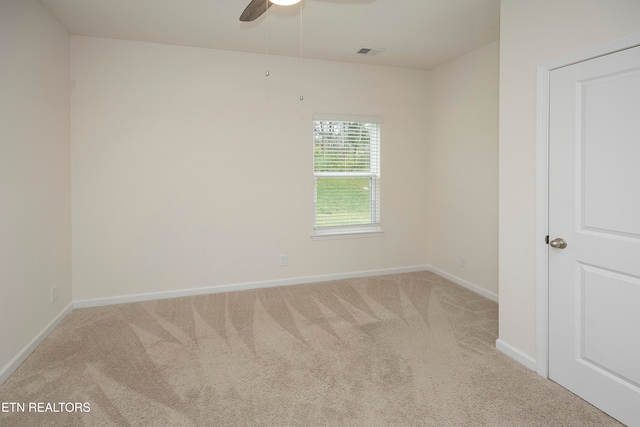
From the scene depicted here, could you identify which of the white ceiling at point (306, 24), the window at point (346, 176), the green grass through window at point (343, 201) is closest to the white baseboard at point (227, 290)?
the window at point (346, 176)

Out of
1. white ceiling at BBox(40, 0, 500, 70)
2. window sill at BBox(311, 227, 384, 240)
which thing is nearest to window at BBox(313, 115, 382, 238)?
window sill at BBox(311, 227, 384, 240)

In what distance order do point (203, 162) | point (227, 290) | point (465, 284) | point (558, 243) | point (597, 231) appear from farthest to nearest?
point (465, 284)
point (227, 290)
point (203, 162)
point (558, 243)
point (597, 231)

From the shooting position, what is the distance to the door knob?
2.21 m

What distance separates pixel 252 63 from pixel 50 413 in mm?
3543

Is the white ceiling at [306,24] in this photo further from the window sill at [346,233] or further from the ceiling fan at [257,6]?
the window sill at [346,233]

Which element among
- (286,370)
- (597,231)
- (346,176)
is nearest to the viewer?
(597,231)

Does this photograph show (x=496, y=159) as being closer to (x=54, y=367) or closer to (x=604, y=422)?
(x=604, y=422)

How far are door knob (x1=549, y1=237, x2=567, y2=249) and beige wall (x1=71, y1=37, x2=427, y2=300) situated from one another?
251cm

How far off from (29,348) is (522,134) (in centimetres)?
388

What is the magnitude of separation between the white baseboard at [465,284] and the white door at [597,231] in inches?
60.2

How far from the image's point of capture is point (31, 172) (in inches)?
108

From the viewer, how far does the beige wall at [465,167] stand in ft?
12.4

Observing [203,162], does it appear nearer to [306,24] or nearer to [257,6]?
[306,24]

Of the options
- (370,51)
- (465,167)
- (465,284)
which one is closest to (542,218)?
(465,167)
